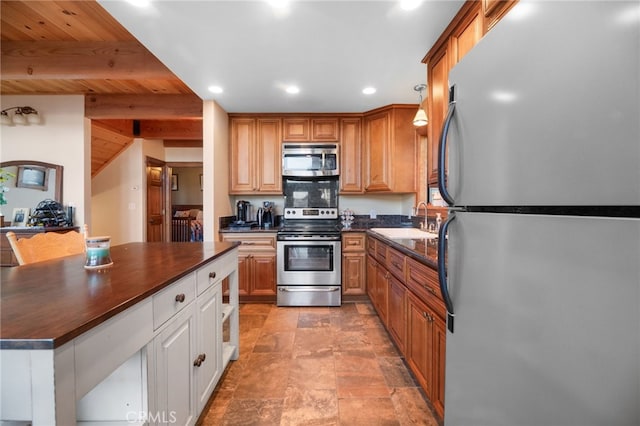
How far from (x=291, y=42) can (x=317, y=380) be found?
7.88 ft

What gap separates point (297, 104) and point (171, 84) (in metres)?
1.68

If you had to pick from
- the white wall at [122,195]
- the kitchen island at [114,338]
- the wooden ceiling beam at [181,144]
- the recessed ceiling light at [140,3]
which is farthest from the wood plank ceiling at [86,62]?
the wooden ceiling beam at [181,144]

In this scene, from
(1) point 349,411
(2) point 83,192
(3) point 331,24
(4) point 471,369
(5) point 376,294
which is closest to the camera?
(4) point 471,369

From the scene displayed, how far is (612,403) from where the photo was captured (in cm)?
47

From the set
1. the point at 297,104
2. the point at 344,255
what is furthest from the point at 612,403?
the point at 297,104

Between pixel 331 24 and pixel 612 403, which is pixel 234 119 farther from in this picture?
pixel 612 403

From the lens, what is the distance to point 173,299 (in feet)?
3.75

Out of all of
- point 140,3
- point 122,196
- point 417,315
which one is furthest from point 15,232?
point 417,315

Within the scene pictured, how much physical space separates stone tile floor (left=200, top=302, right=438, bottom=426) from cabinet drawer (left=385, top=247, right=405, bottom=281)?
0.67 m

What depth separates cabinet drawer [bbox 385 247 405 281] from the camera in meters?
1.99

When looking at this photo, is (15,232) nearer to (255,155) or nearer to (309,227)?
(255,155)

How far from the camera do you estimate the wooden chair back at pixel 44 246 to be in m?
1.43

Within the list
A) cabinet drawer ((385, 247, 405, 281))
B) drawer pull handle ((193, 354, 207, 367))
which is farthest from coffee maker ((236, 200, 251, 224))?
drawer pull handle ((193, 354, 207, 367))

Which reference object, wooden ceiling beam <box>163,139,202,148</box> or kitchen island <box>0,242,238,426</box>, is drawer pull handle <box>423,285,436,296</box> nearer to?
kitchen island <box>0,242,238,426</box>
